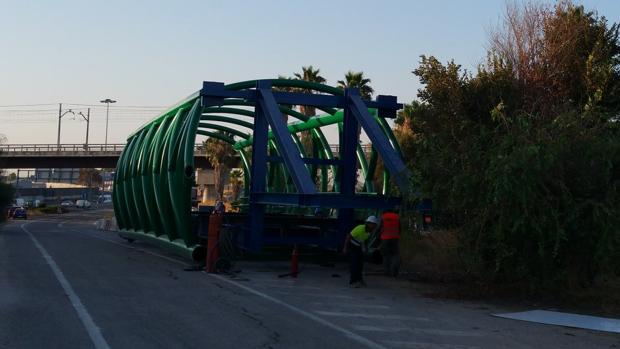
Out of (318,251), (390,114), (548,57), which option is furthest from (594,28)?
(318,251)

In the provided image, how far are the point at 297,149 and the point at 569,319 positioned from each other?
8.76 meters

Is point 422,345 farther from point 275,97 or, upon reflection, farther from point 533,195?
point 275,97

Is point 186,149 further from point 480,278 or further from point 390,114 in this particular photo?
point 480,278

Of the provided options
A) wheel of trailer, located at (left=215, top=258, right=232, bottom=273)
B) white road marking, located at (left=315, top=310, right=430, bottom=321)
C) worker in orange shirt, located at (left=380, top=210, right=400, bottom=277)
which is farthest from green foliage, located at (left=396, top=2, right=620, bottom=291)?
wheel of trailer, located at (left=215, top=258, right=232, bottom=273)

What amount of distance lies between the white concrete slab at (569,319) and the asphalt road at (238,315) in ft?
1.08

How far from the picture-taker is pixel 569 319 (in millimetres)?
11219

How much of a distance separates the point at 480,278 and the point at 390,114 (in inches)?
309

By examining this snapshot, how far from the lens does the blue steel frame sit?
1667cm

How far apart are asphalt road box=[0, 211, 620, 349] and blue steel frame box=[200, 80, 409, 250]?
5.93ft

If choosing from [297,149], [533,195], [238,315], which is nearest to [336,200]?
[297,149]

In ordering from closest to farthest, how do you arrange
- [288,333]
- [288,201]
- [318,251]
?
[288,333] < [288,201] < [318,251]

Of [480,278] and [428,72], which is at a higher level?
[428,72]

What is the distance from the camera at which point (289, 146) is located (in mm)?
17594

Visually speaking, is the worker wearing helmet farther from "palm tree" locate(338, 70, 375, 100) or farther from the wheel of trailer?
"palm tree" locate(338, 70, 375, 100)
